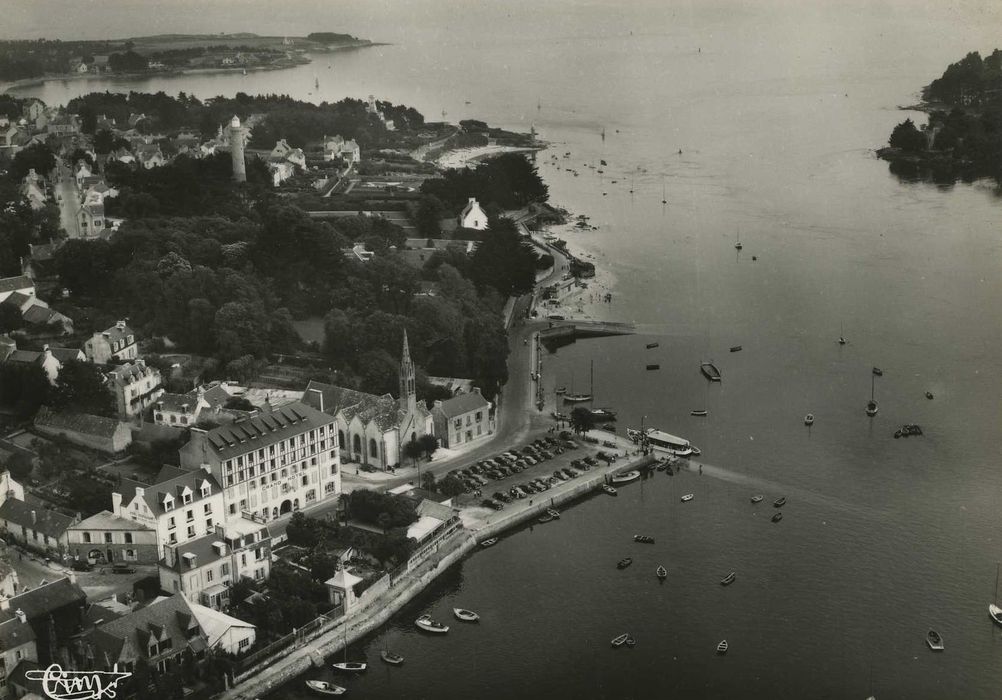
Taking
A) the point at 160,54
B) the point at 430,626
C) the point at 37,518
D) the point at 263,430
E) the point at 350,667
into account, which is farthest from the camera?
the point at 160,54

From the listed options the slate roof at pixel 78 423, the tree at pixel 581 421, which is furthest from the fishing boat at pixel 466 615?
the slate roof at pixel 78 423

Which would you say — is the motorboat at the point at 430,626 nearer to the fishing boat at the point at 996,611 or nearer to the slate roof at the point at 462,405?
the slate roof at the point at 462,405

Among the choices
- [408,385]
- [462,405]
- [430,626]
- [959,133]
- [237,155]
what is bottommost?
[430,626]

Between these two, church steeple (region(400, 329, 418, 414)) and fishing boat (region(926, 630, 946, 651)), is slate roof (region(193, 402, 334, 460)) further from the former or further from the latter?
fishing boat (region(926, 630, 946, 651))

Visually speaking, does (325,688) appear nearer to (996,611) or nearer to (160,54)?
(996,611)

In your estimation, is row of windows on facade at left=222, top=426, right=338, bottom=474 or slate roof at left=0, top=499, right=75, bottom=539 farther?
row of windows on facade at left=222, top=426, right=338, bottom=474

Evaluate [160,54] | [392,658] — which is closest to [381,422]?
[392,658]

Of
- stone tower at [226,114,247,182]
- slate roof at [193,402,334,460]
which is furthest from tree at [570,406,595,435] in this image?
stone tower at [226,114,247,182]

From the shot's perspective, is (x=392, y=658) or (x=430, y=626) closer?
(x=392, y=658)
